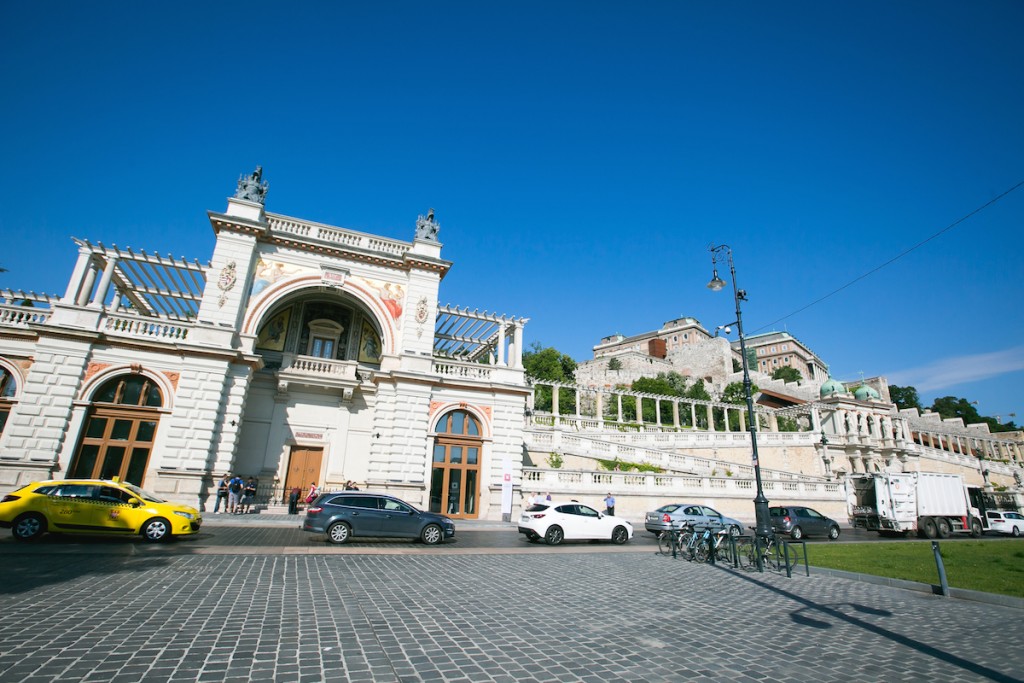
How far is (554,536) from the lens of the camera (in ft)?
54.6

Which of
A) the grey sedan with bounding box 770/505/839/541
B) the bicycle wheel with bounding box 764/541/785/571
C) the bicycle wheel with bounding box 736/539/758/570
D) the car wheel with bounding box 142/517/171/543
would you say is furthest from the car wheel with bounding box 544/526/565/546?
the grey sedan with bounding box 770/505/839/541

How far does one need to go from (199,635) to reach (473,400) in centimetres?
1949

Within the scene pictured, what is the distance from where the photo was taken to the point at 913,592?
10344 millimetres

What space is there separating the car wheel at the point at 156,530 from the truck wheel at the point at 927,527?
3289 cm

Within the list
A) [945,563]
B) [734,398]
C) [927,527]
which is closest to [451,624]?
[945,563]

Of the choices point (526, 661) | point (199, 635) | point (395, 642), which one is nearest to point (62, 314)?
point (199, 635)

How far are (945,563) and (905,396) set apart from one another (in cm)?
11069

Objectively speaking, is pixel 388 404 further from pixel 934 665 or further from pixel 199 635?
pixel 934 665

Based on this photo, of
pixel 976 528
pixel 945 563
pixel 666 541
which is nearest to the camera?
pixel 945 563

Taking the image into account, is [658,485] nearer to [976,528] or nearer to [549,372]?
[976,528]

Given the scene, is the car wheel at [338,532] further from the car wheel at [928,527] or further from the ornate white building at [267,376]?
the car wheel at [928,527]

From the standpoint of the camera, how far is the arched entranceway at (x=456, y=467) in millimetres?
23578

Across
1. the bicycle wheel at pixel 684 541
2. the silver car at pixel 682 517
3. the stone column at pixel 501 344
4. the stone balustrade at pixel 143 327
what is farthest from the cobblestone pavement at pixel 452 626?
the stone column at pixel 501 344

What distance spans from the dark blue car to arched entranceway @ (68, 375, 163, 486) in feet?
34.2
